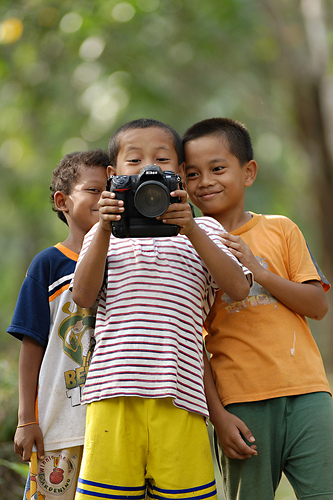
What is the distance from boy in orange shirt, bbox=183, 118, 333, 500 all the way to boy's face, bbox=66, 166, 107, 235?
398 millimetres

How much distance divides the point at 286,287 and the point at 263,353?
27cm

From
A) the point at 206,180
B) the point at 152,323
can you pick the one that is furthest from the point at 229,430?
the point at 206,180

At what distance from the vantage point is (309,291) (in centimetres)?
246

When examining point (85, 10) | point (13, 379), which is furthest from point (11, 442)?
point (85, 10)

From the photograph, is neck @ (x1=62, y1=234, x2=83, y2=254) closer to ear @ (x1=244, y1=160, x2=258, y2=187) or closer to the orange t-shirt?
the orange t-shirt

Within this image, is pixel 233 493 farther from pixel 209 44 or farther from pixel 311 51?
pixel 209 44

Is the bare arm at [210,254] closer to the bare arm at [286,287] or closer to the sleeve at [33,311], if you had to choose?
the bare arm at [286,287]

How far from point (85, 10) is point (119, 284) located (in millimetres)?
6152

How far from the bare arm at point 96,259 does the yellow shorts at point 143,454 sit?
38 centimetres

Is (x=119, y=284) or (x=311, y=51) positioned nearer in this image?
(x=119, y=284)

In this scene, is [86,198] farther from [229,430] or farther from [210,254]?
[229,430]

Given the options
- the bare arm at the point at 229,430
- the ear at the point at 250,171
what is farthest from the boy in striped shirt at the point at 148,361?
the ear at the point at 250,171

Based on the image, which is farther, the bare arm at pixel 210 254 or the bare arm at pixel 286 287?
the bare arm at pixel 286 287

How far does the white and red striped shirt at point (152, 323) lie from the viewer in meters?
2.10
